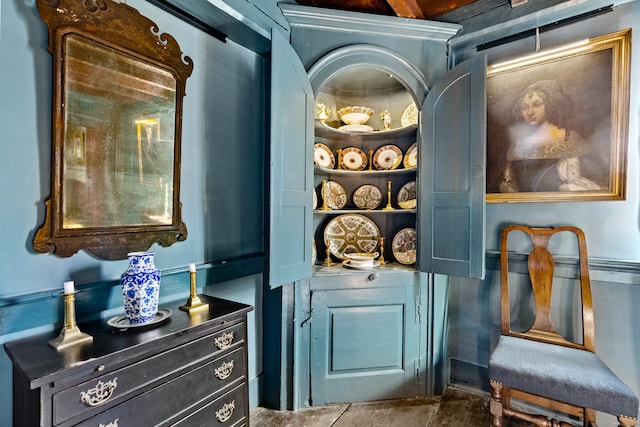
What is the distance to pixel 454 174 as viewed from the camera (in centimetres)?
203

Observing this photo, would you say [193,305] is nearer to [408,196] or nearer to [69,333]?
[69,333]

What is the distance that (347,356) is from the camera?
7.03 feet

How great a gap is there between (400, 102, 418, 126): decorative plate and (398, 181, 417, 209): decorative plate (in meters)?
0.48

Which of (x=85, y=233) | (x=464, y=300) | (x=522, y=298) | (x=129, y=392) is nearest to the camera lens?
(x=129, y=392)

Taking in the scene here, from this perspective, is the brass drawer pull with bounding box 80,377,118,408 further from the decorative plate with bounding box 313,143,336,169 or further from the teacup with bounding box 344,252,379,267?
the decorative plate with bounding box 313,143,336,169

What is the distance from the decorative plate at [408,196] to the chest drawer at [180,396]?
165 centimetres

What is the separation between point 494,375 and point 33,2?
2688 millimetres

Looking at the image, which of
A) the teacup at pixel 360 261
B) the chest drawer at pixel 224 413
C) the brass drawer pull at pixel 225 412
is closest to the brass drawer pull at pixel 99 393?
the chest drawer at pixel 224 413

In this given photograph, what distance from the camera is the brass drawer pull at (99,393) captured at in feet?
3.19

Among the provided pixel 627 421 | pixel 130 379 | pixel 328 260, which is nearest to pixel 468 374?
pixel 627 421

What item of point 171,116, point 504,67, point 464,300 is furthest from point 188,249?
point 504,67

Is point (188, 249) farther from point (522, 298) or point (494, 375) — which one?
point (522, 298)

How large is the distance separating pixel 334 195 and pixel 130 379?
187cm

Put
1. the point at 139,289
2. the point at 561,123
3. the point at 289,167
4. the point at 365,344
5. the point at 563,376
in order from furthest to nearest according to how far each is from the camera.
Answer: the point at 365,344 < the point at 561,123 < the point at 289,167 < the point at 563,376 < the point at 139,289
